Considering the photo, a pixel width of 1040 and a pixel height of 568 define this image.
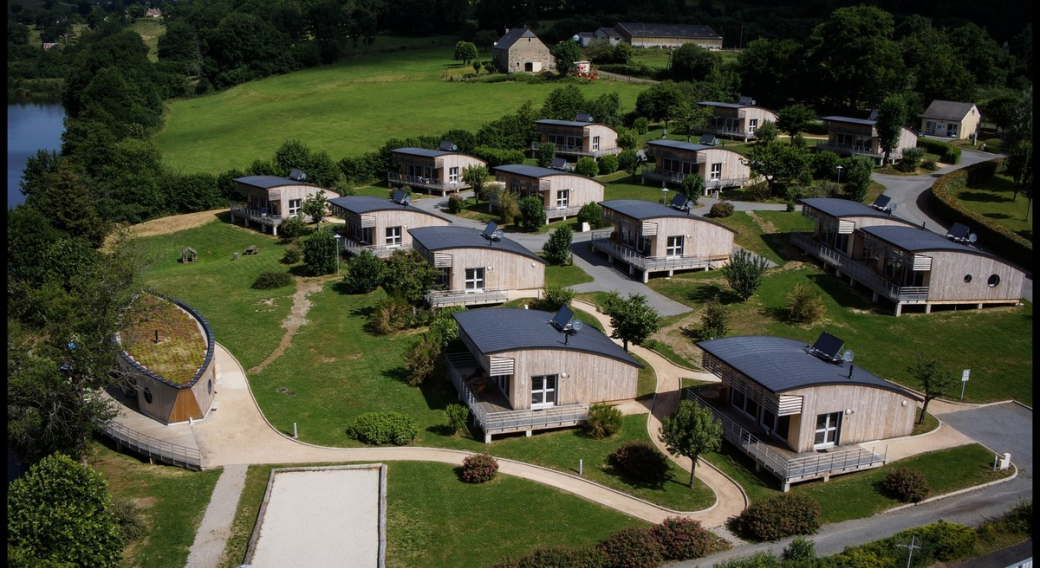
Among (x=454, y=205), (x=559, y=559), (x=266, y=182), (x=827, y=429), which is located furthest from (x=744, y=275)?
(x=266, y=182)

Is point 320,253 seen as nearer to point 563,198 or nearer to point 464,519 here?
point 563,198

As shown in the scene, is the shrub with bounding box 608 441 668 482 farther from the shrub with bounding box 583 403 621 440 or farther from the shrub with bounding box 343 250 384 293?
the shrub with bounding box 343 250 384 293

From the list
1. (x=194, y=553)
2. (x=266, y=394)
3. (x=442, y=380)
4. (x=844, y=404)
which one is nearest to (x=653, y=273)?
(x=442, y=380)

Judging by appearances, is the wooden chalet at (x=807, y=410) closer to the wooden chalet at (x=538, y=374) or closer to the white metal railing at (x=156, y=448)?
the wooden chalet at (x=538, y=374)

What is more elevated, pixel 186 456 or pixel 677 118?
pixel 677 118

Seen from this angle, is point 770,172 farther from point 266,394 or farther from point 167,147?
point 167,147

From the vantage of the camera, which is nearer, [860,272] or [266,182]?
[860,272]
